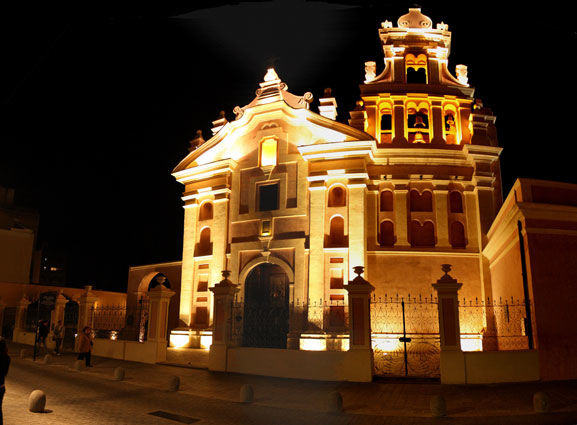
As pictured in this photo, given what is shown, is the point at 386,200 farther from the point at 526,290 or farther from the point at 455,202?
the point at 526,290

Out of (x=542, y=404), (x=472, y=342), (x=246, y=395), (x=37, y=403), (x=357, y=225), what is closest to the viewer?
(x=37, y=403)

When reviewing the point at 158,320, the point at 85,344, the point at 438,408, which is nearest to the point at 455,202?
the point at 158,320

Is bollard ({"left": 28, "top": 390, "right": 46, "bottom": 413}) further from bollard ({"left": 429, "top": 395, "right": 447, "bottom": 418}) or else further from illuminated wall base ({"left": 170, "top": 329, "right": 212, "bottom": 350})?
illuminated wall base ({"left": 170, "top": 329, "right": 212, "bottom": 350})

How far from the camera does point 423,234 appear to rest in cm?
2261

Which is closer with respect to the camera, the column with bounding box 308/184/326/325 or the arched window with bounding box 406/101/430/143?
the column with bounding box 308/184/326/325

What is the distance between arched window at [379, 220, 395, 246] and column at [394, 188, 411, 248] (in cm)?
33

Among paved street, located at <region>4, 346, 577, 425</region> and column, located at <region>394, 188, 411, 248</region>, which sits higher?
column, located at <region>394, 188, 411, 248</region>

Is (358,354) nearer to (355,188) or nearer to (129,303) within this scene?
(355,188)

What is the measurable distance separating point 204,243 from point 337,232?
720cm

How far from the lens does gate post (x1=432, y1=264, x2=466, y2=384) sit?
13172 mm

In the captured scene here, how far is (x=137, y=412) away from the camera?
980 cm

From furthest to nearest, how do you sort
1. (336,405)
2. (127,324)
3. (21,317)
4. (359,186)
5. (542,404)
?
(127,324) < (21,317) < (359,186) < (336,405) < (542,404)

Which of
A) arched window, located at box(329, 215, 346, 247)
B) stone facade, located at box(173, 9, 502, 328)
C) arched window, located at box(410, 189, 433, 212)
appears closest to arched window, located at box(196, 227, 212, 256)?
stone facade, located at box(173, 9, 502, 328)

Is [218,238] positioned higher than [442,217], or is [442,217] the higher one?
[442,217]
